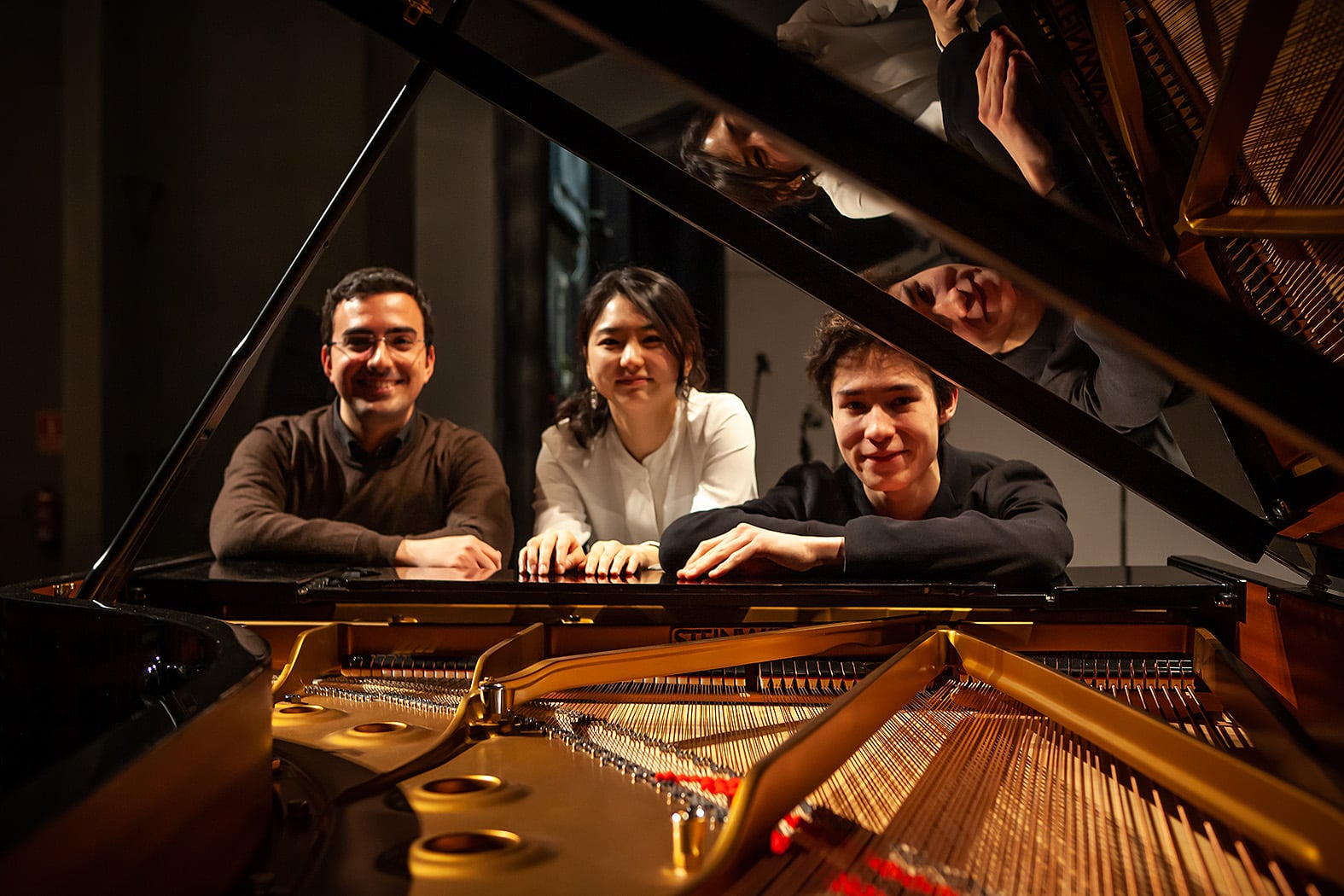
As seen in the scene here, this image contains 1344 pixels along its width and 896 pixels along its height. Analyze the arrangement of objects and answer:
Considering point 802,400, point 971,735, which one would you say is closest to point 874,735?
point 971,735

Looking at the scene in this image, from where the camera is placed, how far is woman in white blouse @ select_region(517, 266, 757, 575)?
343 centimetres

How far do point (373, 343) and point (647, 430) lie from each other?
1123mm

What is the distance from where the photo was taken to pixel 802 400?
342 cm

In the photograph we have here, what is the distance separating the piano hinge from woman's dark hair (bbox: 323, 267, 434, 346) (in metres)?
2.32

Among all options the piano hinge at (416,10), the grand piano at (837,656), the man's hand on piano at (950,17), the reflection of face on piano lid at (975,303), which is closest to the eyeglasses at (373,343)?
the grand piano at (837,656)

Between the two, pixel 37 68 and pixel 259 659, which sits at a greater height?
pixel 37 68

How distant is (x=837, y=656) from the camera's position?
68.5 inches

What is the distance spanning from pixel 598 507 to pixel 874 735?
2.21 metres

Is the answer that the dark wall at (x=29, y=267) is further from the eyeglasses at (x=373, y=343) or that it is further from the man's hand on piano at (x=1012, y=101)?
the man's hand on piano at (x=1012, y=101)

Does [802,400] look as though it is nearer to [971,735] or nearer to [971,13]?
[971,13]

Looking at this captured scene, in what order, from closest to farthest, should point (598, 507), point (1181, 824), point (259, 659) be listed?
point (259, 659) < point (1181, 824) < point (598, 507)

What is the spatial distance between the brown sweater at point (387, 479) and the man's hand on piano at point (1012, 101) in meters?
2.07

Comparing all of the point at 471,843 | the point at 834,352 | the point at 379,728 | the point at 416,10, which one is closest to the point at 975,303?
the point at 834,352

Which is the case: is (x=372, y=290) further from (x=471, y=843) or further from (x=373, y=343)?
(x=471, y=843)
